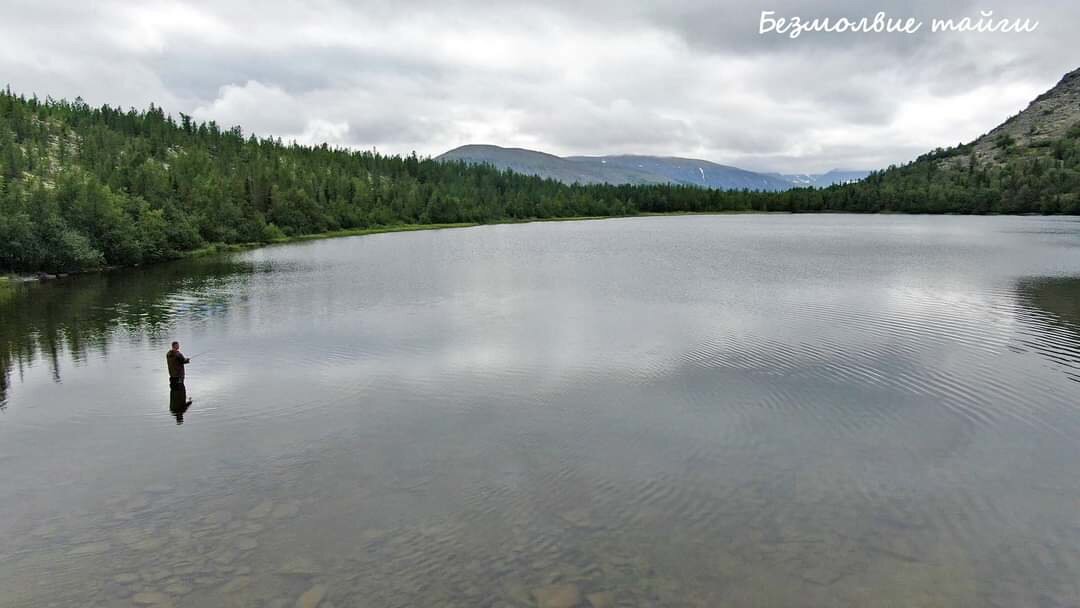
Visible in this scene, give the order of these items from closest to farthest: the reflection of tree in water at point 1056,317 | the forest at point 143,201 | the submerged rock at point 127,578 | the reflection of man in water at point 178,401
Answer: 1. the submerged rock at point 127,578
2. the reflection of man in water at point 178,401
3. the reflection of tree in water at point 1056,317
4. the forest at point 143,201

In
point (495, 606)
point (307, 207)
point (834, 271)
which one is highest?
point (307, 207)

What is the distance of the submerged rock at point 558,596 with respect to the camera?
39.2 ft

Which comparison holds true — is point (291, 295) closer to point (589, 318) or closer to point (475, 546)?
point (589, 318)

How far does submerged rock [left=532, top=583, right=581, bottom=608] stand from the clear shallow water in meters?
0.06

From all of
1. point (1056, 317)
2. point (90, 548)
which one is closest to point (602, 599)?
point (90, 548)

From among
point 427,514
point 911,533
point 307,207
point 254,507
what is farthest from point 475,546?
point 307,207

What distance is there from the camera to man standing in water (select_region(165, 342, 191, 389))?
24766 millimetres

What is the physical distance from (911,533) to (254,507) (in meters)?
15.7

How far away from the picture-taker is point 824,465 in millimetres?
18031

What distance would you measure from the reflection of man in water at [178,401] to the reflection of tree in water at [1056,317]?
34.9 metres

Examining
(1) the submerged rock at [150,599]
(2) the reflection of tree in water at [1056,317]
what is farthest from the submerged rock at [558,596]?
(2) the reflection of tree in water at [1056,317]

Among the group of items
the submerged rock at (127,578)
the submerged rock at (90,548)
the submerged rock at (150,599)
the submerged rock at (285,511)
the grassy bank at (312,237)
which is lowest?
the submerged rock at (150,599)

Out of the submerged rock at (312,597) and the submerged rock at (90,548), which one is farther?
the submerged rock at (90,548)

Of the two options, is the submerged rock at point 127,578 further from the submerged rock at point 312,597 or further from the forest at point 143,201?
the forest at point 143,201
